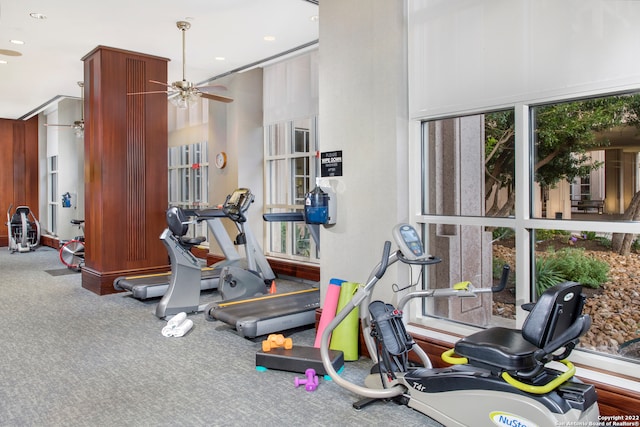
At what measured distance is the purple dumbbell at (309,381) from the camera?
10.9ft

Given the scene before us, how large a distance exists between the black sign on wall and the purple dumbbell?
1711 millimetres

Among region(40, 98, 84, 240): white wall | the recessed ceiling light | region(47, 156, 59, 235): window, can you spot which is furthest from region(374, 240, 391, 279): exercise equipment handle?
region(47, 156, 59, 235): window

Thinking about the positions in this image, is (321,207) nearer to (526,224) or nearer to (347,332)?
(347,332)

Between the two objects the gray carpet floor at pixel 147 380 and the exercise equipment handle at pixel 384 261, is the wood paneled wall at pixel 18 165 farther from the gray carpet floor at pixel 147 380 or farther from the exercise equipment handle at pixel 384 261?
the exercise equipment handle at pixel 384 261

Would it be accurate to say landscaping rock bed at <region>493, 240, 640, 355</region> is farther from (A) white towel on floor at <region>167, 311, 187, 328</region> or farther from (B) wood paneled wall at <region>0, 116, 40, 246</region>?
(B) wood paneled wall at <region>0, 116, 40, 246</region>

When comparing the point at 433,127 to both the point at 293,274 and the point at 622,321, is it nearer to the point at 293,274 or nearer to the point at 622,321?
the point at 622,321

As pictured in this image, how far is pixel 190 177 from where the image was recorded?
34.6 ft

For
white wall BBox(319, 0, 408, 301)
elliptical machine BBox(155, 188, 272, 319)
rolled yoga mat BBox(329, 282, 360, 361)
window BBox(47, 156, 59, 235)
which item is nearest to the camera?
white wall BBox(319, 0, 408, 301)

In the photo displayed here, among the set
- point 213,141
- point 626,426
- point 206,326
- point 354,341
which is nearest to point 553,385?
point 626,426

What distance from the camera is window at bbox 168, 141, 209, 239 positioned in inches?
398

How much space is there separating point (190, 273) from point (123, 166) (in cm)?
243

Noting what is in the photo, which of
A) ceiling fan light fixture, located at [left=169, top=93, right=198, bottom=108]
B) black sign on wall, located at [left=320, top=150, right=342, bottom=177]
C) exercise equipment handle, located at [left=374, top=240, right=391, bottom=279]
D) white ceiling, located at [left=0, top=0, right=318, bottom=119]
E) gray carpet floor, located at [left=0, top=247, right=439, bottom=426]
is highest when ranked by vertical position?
white ceiling, located at [left=0, top=0, right=318, bottom=119]

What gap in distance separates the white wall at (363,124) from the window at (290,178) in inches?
123

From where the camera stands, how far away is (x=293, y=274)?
304 inches
